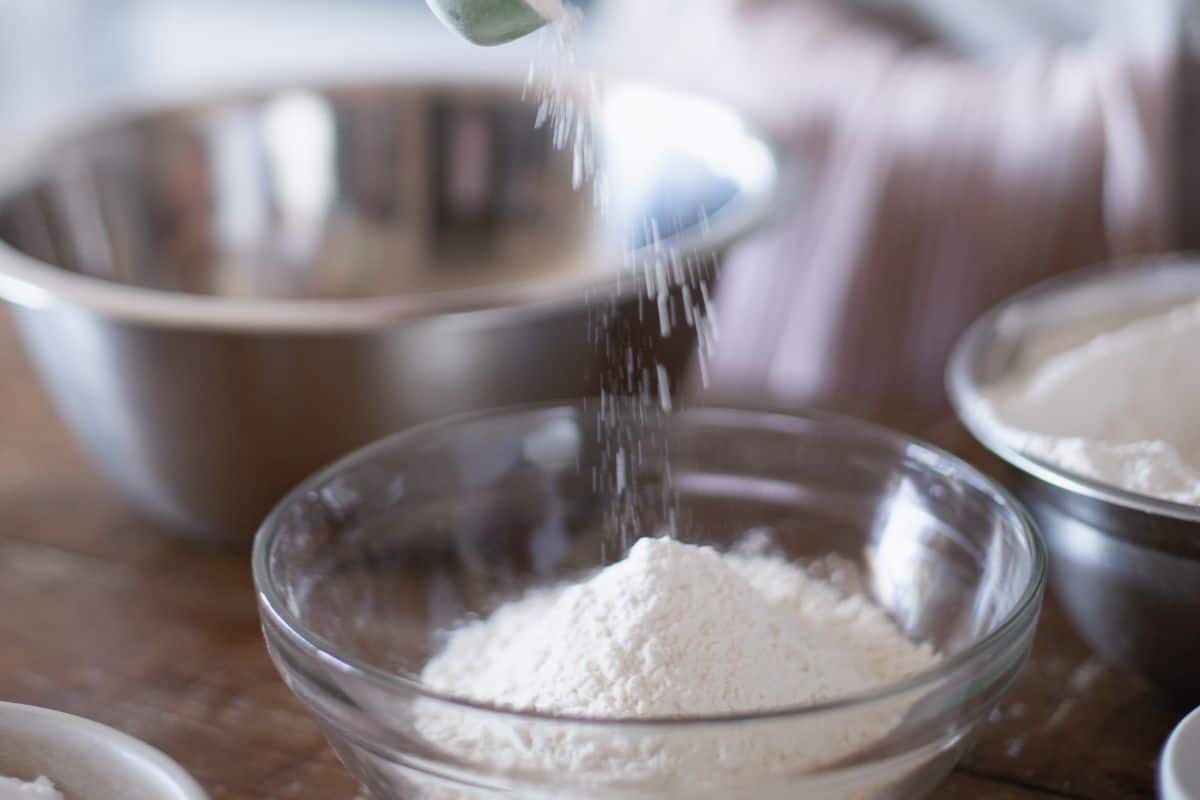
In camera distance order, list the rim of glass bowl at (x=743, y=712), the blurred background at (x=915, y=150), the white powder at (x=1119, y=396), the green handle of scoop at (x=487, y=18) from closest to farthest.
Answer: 1. the rim of glass bowl at (x=743, y=712)
2. the green handle of scoop at (x=487, y=18)
3. the white powder at (x=1119, y=396)
4. the blurred background at (x=915, y=150)

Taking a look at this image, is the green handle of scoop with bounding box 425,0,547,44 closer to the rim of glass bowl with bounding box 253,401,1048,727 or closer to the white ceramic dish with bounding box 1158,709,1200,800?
the rim of glass bowl with bounding box 253,401,1048,727

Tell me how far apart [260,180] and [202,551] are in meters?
0.36

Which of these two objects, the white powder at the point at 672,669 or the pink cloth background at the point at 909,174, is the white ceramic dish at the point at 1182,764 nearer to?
the white powder at the point at 672,669

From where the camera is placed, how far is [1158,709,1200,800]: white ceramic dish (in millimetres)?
407

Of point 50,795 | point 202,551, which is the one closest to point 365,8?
point 202,551

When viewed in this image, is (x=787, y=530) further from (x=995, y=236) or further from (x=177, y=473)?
(x=995, y=236)

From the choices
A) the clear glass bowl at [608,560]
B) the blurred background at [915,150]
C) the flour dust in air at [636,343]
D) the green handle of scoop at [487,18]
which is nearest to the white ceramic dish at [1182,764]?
the clear glass bowl at [608,560]

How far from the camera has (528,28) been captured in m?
0.51

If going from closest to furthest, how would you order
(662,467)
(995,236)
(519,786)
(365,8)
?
(519,786), (662,467), (995,236), (365,8)

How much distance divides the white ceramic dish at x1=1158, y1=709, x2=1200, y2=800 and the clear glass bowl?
52mm

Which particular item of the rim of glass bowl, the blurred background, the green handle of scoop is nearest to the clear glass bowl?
the rim of glass bowl

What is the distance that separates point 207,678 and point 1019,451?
0.37m

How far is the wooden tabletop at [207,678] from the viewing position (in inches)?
21.2

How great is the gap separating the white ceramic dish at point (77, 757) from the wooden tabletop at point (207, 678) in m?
0.09
